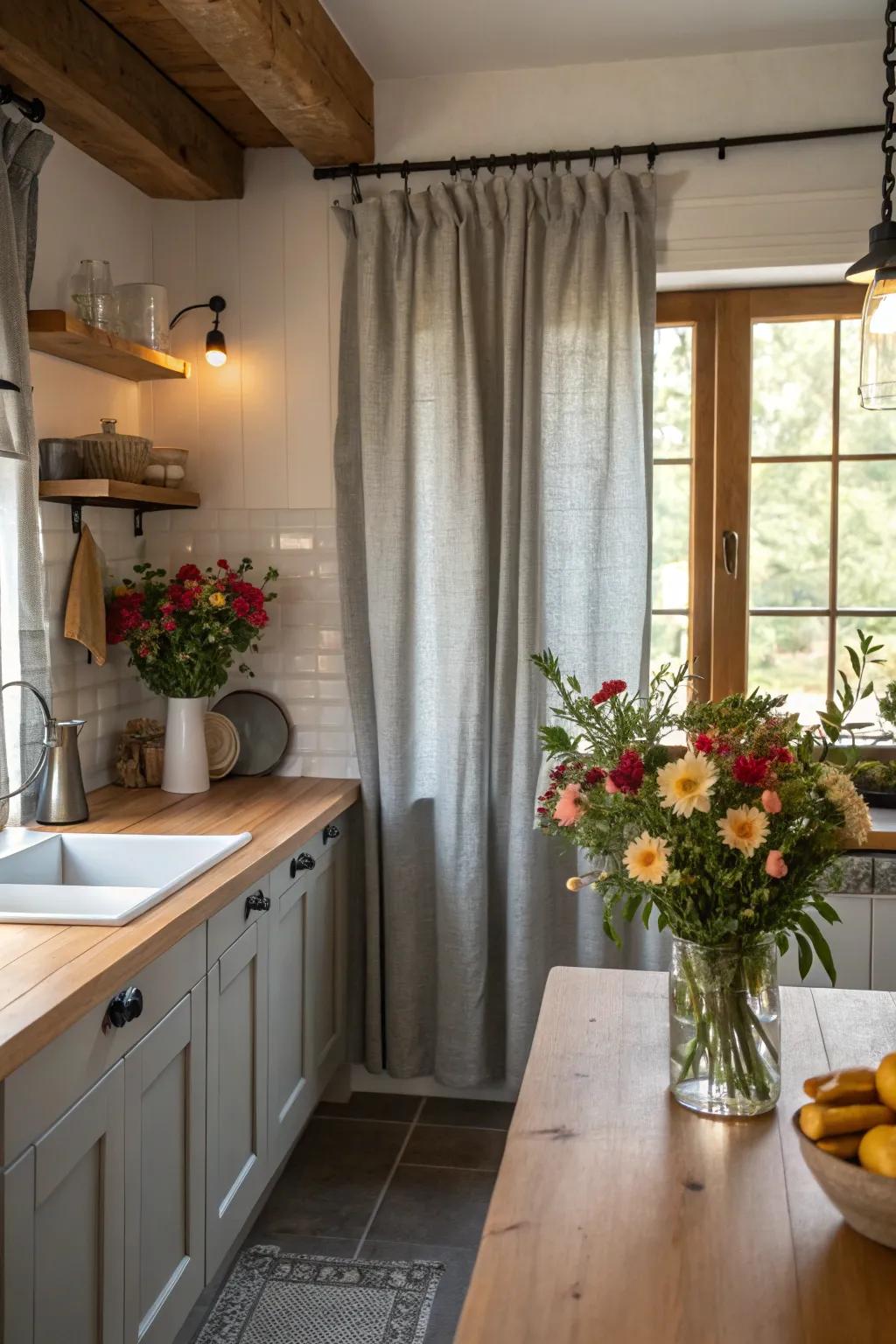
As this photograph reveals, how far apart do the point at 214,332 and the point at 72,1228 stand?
237 centimetres

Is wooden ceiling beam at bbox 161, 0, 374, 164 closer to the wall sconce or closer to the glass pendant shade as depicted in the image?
the wall sconce

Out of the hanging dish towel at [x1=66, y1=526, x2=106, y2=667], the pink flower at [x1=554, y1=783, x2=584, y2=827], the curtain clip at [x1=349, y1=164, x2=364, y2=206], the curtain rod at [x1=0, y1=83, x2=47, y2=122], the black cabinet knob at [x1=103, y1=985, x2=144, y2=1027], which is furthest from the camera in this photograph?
the curtain clip at [x1=349, y1=164, x2=364, y2=206]

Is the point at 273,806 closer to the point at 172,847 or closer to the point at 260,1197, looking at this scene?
the point at 172,847

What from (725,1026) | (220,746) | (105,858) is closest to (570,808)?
(725,1026)

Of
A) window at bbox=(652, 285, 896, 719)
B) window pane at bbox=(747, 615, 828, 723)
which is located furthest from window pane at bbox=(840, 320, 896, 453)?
window pane at bbox=(747, 615, 828, 723)

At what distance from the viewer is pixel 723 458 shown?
3.33 m

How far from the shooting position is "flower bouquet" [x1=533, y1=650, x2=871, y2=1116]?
136cm

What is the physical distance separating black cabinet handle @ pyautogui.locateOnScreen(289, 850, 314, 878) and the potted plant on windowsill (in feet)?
1.40

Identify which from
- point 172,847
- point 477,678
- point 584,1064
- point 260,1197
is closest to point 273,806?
point 172,847

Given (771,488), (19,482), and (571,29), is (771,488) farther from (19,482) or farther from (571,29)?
(19,482)

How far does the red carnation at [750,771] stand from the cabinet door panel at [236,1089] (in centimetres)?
130

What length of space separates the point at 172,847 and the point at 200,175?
1.77 m

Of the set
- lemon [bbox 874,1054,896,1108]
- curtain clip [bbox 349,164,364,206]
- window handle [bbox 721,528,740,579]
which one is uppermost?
curtain clip [bbox 349,164,364,206]

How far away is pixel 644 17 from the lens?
2889 mm
